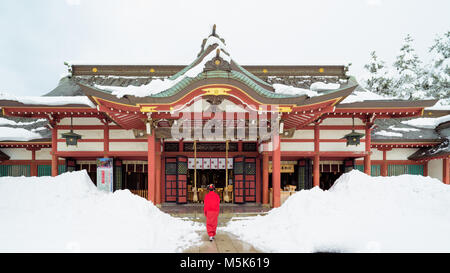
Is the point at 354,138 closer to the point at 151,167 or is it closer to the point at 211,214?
the point at 211,214

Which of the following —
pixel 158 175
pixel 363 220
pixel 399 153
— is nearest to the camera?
pixel 363 220

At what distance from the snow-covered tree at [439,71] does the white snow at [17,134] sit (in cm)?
3287

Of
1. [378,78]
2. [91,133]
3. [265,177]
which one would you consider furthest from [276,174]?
[378,78]

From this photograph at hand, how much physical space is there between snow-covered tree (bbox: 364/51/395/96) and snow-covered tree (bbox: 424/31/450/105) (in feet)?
11.0

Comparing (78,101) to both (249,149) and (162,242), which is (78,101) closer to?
(162,242)

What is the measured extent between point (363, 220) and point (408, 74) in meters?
28.0

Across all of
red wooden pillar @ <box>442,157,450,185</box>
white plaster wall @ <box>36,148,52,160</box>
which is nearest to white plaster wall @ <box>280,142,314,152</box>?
red wooden pillar @ <box>442,157,450,185</box>

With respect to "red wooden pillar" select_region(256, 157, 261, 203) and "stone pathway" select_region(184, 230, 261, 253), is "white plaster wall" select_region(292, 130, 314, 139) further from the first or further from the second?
"stone pathway" select_region(184, 230, 261, 253)

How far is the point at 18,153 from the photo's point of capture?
13547 mm

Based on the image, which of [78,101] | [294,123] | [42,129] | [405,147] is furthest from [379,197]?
[42,129]

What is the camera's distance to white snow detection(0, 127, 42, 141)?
41.2 ft

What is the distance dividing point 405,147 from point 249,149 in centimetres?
916

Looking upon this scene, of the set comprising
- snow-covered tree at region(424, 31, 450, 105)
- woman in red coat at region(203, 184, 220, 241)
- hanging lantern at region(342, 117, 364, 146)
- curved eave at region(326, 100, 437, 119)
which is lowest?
woman in red coat at region(203, 184, 220, 241)

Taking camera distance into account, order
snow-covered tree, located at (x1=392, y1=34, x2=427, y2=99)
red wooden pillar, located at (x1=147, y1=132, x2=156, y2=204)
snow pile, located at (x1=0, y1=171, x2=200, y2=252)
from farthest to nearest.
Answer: snow-covered tree, located at (x1=392, y1=34, x2=427, y2=99) < red wooden pillar, located at (x1=147, y1=132, x2=156, y2=204) < snow pile, located at (x1=0, y1=171, x2=200, y2=252)
